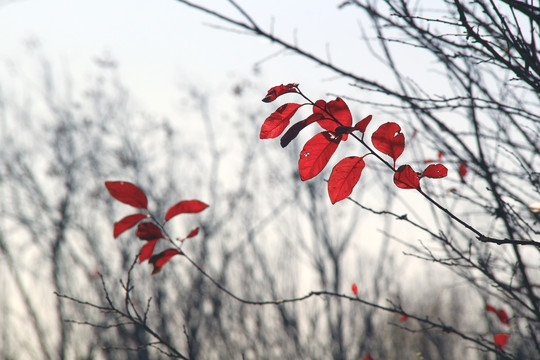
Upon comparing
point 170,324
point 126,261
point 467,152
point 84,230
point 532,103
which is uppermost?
point 84,230

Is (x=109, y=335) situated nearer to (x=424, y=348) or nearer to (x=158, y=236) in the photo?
(x=158, y=236)

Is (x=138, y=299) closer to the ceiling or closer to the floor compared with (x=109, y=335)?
closer to the ceiling

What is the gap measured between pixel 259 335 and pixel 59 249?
375 cm

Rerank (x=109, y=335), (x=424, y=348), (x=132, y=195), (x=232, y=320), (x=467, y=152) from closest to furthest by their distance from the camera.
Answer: (x=132, y=195) < (x=467, y=152) < (x=109, y=335) < (x=232, y=320) < (x=424, y=348)

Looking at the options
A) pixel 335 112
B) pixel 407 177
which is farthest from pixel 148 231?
pixel 407 177

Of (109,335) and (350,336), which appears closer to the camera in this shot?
(109,335)

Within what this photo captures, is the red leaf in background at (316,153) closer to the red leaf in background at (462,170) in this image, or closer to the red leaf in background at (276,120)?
the red leaf in background at (276,120)

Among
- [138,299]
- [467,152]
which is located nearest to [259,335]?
[138,299]

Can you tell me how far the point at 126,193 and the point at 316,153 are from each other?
2.12ft

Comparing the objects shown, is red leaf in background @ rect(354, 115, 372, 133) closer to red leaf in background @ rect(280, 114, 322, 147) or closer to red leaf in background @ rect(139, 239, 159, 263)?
red leaf in background @ rect(280, 114, 322, 147)

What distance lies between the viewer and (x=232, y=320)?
763 centimetres

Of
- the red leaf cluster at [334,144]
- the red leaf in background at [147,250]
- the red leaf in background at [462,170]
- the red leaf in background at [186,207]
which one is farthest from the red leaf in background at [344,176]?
the red leaf in background at [462,170]

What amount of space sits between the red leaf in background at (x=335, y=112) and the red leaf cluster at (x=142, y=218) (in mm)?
602

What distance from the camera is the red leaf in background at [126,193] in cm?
136
